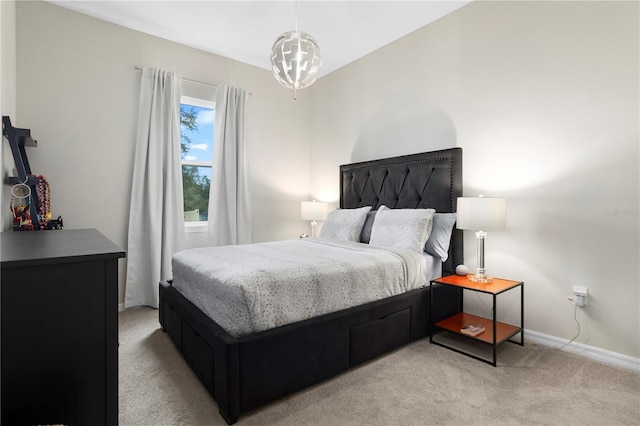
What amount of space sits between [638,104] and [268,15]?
298cm

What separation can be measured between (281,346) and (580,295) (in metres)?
2.11

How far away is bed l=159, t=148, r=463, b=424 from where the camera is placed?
4.95 feet

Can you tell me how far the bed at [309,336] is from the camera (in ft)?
4.95

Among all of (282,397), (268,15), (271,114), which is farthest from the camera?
(271,114)

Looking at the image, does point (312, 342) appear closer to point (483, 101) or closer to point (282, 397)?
point (282, 397)

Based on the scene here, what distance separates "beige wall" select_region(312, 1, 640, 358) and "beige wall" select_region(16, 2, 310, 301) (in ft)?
8.80

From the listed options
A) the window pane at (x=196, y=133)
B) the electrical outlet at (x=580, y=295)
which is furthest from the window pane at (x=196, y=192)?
the electrical outlet at (x=580, y=295)

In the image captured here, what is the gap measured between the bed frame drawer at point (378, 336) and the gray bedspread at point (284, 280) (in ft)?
0.52

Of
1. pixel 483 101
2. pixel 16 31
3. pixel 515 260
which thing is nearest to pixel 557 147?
pixel 483 101

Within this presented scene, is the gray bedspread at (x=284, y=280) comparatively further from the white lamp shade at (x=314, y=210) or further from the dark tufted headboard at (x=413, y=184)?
the white lamp shade at (x=314, y=210)

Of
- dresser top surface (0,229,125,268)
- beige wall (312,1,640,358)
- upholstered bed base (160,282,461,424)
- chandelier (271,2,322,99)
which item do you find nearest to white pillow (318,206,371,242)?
beige wall (312,1,640,358)

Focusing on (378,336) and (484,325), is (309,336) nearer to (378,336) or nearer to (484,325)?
(378,336)

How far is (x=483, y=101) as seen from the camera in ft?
8.98

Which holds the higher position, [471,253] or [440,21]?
[440,21]
